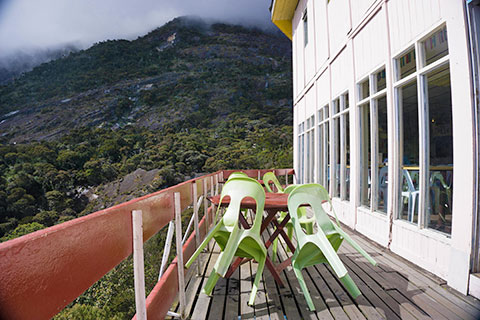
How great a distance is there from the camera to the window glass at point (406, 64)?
309 cm

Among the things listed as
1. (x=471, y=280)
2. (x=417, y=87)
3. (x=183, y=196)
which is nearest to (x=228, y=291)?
(x=183, y=196)

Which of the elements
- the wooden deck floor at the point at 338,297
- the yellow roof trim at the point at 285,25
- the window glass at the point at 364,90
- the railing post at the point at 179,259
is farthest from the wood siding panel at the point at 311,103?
the railing post at the point at 179,259

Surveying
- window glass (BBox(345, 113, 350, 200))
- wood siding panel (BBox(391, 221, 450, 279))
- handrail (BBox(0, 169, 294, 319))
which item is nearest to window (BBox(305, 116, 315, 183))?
window glass (BBox(345, 113, 350, 200))

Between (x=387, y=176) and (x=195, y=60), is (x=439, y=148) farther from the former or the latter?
(x=195, y=60)

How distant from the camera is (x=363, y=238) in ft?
13.2

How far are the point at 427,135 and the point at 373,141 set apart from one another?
1131mm

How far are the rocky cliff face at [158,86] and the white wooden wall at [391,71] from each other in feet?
106

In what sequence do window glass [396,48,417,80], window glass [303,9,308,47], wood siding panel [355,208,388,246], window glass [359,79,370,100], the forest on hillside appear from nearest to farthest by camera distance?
1. window glass [396,48,417,80]
2. wood siding panel [355,208,388,246]
3. window glass [359,79,370,100]
4. window glass [303,9,308,47]
5. the forest on hillside

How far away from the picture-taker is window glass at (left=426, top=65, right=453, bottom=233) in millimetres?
2602

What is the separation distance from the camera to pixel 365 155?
4.41 m

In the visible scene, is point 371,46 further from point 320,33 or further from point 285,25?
point 285,25

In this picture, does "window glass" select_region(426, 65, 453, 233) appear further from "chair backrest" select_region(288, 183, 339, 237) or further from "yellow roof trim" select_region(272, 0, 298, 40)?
"yellow roof trim" select_region(272, 0, 298, 40)

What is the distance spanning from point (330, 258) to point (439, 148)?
172 centimetres

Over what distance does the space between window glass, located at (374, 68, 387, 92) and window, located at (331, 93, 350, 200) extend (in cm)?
103
